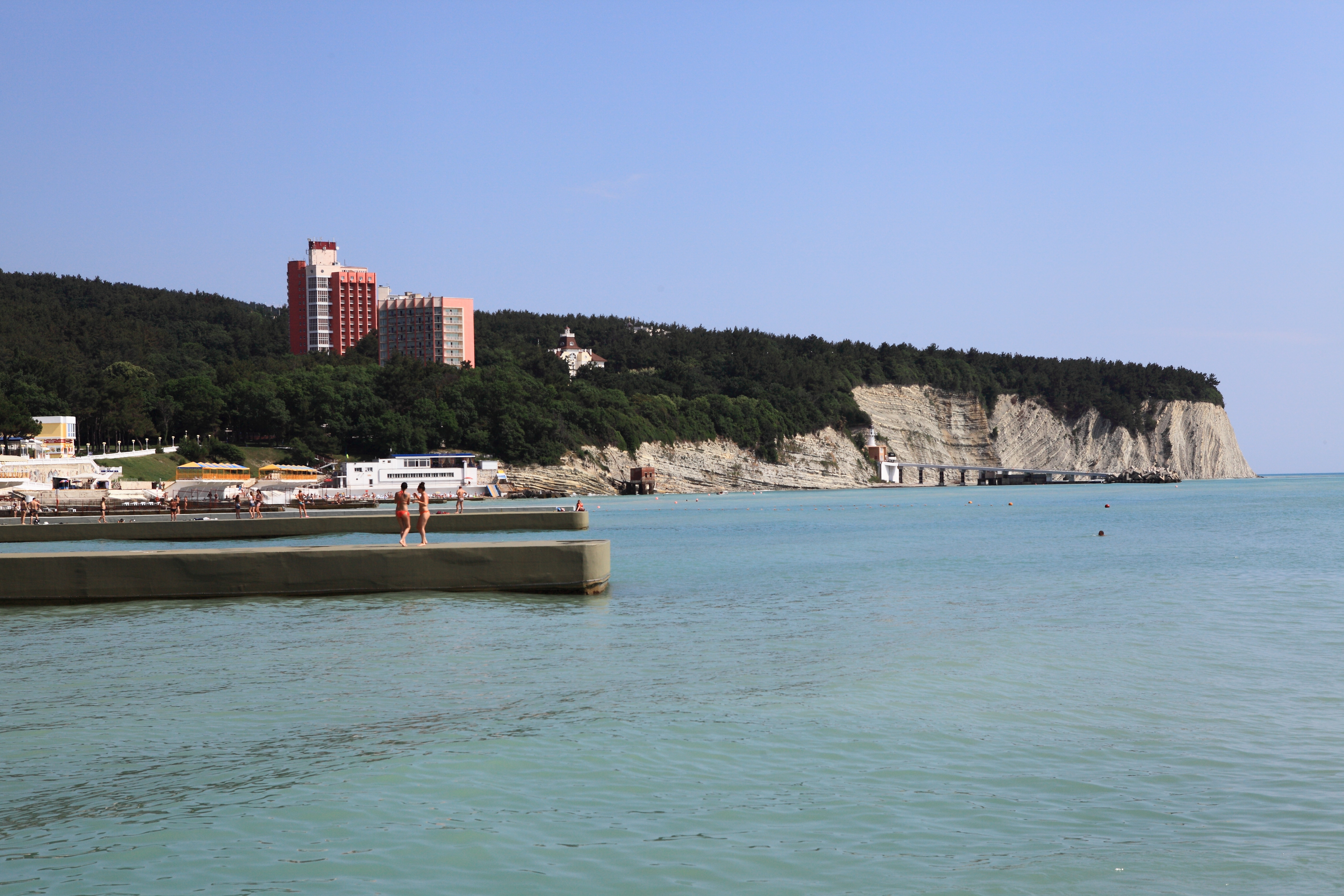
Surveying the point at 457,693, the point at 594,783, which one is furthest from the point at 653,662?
the point at 594,783

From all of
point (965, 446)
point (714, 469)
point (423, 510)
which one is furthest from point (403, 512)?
point (965, 446)

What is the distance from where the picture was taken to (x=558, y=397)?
13350cm

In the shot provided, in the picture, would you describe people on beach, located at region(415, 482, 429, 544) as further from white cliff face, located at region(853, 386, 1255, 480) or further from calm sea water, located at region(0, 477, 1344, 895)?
white cliff face, located at region(853, 386, 1255, 480)

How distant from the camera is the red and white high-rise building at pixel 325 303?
19375 centimetres

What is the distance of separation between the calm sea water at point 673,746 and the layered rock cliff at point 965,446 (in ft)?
392

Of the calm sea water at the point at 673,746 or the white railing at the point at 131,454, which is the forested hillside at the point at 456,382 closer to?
the white railing at the point at 131,454

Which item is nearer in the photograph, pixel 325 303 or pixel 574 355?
pixel 574 355

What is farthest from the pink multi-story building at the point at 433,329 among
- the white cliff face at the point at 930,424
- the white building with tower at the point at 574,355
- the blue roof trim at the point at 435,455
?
the blue roof trim at the point at 435,455

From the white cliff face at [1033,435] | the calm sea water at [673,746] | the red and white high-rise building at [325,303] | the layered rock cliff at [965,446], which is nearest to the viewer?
the calm sea water at [673,746]

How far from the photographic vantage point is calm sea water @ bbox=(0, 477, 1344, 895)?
21.2 feet

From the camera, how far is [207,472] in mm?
79375

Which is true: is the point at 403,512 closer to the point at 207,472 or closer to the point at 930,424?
the point at 207,472

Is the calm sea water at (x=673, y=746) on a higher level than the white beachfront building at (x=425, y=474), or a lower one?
lower

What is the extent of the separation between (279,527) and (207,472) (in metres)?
43.0
